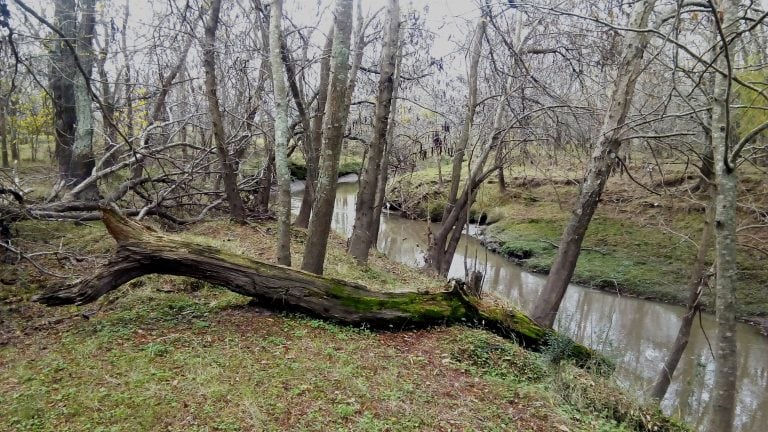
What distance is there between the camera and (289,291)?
4.95 meters

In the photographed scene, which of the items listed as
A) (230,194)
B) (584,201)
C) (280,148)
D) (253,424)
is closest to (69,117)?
(230,194)

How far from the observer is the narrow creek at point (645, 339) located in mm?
7766

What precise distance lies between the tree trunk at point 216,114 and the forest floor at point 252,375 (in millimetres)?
3924

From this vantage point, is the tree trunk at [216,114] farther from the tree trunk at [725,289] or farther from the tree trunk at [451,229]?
the tree trunk at [725,289]

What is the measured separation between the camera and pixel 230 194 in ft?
32.8

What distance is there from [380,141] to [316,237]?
280cm

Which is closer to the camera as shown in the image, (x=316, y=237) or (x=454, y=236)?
(x=316, y=237)

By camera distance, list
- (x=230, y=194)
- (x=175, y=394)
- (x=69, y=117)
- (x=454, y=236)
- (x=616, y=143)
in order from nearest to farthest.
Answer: (x=175, y=394), (x=616, y=143), (x=69, y=117), (x=230, y=194), (x=454, y=236)

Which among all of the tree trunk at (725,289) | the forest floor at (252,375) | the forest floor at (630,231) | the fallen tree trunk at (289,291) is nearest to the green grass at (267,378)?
the forest floor at (252,375)

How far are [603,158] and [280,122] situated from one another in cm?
411

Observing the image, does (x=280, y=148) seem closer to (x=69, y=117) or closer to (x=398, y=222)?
(x=69, y=117)

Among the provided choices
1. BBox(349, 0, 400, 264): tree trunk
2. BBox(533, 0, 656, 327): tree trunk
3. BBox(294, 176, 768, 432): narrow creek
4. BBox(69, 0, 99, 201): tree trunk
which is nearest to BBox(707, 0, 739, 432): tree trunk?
BBox(294, 176, 768, 432): narrow creek

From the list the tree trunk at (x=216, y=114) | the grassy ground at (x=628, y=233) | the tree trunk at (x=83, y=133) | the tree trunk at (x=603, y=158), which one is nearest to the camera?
the tree trunk at (x=603, y=158)

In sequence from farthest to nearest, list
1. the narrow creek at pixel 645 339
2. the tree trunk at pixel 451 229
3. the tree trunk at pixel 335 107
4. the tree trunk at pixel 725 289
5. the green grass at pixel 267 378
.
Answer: the tree trunk at pixel 451 229, the narrow creek at pixel 645 339, the tree trunk at pixel 335 107, the tree trunk at pixel 725 289, the green grass at pixel 267 378
